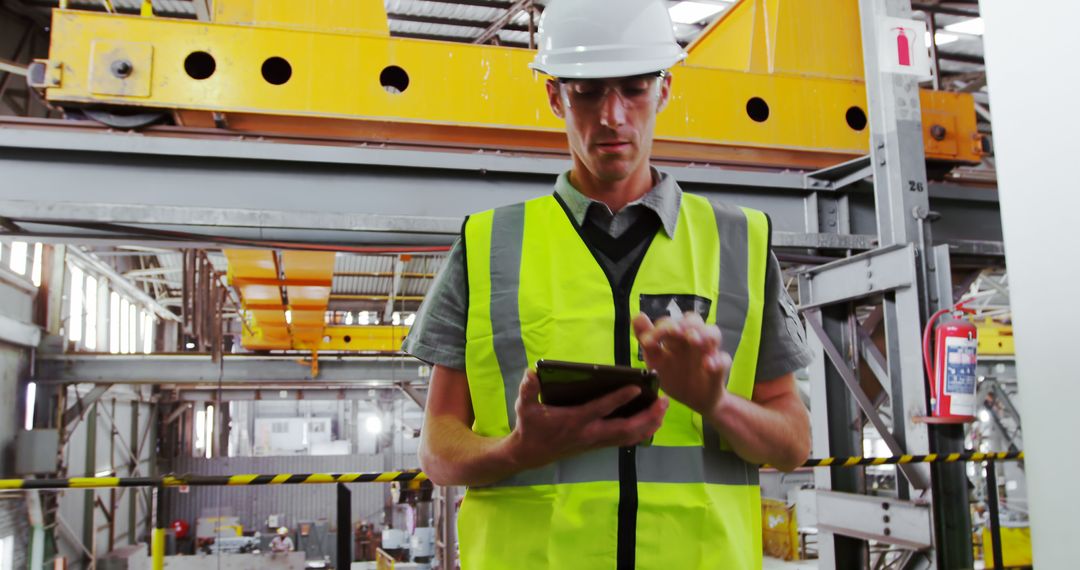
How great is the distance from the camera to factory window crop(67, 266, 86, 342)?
1627 cm

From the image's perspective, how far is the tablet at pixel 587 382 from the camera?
1.08 m

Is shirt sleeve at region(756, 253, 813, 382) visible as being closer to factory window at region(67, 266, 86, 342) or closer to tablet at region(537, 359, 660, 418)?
tablet at region(537, 359, 660, 418)

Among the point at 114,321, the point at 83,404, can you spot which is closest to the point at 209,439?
the point at 114,321

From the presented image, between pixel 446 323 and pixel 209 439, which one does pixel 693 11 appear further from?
pixel 209 439

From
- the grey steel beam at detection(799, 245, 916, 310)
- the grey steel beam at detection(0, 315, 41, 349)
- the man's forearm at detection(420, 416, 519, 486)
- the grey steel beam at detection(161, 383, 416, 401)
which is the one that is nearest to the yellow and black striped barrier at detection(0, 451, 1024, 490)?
the grey steel beam at detection(799, 245, 916, 310)

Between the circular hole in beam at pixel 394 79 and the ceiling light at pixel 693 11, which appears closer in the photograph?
the circular hole in beam at pixel 394 79

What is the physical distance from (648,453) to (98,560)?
58.2ft

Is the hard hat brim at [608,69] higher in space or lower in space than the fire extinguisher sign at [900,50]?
lower

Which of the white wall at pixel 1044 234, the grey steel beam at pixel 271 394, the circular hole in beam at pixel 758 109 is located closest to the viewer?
the white wall at pixel 1044 234

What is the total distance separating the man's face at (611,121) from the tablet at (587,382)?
49 cm

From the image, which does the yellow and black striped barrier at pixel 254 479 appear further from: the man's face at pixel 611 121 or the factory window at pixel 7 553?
the factory window at pixel 7 553

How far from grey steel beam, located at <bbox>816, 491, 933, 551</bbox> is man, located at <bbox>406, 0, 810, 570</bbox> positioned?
9.95ft

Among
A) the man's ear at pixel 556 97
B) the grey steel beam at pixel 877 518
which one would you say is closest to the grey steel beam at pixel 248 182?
the grey steel beam at pixel 877 518

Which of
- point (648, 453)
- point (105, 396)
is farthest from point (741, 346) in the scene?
point (105, 396)
